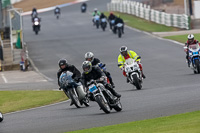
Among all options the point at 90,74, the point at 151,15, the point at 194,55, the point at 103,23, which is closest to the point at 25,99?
the point at 194,55

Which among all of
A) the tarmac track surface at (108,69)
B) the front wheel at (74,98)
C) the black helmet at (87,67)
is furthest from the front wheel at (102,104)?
the front wheel at (74,98)

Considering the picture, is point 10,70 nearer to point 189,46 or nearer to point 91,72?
point 189,46

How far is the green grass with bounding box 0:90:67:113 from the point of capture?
21.1 meters

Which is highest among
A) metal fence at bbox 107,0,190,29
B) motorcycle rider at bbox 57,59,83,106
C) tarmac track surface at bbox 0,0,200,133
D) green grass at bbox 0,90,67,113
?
metal fence at bbox 107,0,190,29

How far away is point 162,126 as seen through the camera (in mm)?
11711

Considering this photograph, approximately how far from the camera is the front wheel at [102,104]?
14805 mm

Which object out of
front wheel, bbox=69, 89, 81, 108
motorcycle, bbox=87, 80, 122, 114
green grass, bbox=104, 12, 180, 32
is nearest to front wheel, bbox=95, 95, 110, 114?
motorcycle, bbox=87, 80, 122, 114

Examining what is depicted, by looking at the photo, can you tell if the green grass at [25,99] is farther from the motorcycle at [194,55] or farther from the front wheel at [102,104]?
the front wheel at [102,104]

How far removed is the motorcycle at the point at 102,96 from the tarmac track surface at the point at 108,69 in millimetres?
235

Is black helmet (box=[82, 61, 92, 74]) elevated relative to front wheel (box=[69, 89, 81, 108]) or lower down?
elevated

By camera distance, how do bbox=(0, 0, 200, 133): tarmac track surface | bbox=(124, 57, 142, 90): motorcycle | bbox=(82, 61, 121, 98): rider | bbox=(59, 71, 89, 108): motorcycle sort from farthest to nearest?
bbox=(124, 57, 142, 90): motorcycle, bbox=(59, 71, 89, 108): motorcycle, bbox=(82, 61, 121, 98): rider, bbox=(0, 0, 200, 133): tarmac track surface

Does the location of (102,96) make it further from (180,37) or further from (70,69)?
(180,37)

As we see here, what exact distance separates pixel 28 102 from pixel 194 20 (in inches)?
1180

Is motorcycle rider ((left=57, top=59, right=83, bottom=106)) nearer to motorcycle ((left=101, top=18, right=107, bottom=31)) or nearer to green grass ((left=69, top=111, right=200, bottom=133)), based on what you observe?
green grass ((left=69, top=111, right=200, bottom=133))
